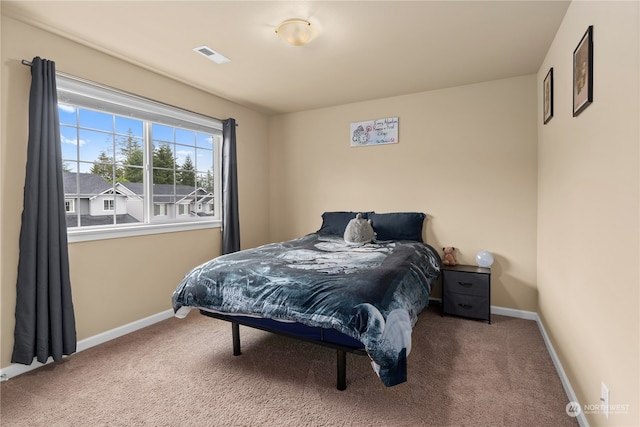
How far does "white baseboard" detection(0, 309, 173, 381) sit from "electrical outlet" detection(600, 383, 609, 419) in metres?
3.33

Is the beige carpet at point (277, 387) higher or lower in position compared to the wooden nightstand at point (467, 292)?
lower

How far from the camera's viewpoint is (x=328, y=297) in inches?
71.3

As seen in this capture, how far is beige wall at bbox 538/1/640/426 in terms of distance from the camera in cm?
118

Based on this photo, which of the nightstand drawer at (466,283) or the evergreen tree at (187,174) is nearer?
the nightstand drawer at (466,283)

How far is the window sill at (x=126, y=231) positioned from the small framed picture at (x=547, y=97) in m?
3.48

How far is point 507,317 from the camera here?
323cm

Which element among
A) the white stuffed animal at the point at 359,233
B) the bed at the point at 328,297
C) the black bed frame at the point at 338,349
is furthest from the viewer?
the white stuffed animal at the point at 359,233

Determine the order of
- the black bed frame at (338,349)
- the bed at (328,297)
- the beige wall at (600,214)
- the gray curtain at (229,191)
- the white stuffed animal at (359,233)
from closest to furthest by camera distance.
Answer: the beige wall at (600,214) → the bed at (328,297) → the black bed frame at (338,349) → the white stuffed animal at (359,233) → the gray curtain at (229,191)

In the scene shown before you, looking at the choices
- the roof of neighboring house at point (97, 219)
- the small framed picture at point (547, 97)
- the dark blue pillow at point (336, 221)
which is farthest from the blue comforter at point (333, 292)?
the small framed picture at point (547, 97)

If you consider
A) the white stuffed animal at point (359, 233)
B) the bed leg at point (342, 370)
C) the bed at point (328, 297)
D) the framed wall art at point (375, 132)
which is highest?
the framed wall art at point (375, 132)

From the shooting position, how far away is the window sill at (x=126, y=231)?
2.54 metres

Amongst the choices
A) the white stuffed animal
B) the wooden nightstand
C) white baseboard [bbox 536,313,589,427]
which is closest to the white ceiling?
the white stuffed animal

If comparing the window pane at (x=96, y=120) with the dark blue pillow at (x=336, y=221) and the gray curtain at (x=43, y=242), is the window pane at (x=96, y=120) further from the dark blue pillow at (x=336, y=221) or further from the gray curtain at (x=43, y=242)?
the dark blue pillow at (x=336, y=221)
